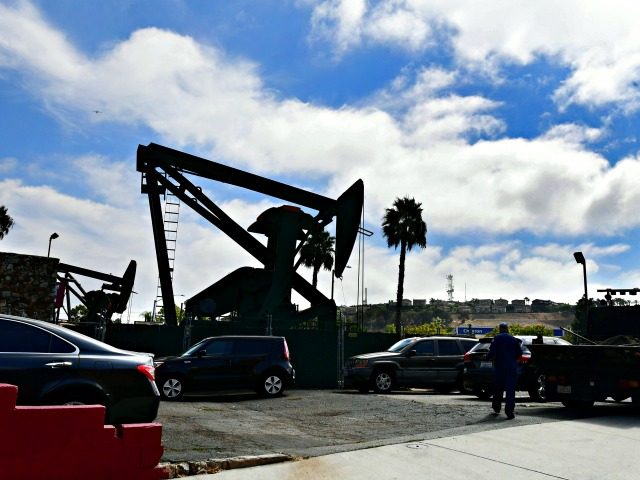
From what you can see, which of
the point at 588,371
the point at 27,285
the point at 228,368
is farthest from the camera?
the point at 27,285

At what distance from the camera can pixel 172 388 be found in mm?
14117

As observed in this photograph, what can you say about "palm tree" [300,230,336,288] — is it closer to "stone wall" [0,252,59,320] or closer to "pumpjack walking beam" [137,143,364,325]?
"pumpjack walking beam" [137,143,364,325]

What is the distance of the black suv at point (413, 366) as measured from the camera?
56.2ft

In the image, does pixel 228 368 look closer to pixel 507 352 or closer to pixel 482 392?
pixel 482 392

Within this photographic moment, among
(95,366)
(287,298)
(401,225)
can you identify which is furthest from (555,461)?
(401,225)

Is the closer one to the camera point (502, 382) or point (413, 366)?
point (502, 382)

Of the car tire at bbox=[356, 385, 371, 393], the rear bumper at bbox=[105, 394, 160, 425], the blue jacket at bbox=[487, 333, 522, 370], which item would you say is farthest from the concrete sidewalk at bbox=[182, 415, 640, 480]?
the car tire at bbox=[356, 385, 371, 393]

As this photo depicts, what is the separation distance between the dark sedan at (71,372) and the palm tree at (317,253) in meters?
47.0

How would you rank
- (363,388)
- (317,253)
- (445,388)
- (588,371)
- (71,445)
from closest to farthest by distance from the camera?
(71,445) → (588,371) → (363,388) → (445,388) → (317,253)

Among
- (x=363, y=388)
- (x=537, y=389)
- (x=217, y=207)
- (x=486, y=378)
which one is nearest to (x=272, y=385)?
(x=363, y=388)

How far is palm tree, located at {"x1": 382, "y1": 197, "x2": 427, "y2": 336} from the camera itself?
44.8 metres

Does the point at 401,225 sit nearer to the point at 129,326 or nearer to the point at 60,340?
the point at 129,326

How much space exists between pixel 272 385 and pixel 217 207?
41.6 feet

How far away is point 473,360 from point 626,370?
475 centimetres
